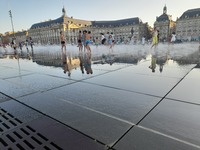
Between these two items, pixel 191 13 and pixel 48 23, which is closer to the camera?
pixel 191 13

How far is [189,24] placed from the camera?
88.8 meters

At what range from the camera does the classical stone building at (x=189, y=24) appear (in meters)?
86.1

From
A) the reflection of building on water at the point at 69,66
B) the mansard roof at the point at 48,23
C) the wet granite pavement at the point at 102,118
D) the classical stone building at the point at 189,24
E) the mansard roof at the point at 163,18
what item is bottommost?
the wet granite pavement at the point at 102,118

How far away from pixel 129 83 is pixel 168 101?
48.3 inches

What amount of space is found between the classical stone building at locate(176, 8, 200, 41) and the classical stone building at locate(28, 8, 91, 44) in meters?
67.3

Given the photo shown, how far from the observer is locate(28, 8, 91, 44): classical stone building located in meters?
103

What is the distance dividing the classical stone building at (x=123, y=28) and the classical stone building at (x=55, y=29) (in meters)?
12.1

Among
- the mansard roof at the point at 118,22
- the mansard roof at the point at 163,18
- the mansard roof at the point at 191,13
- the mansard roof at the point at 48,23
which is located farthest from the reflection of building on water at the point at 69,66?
the mansard roof at the point at 48,23

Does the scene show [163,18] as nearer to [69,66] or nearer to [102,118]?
[69,66]

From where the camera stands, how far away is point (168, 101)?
2.53 metres

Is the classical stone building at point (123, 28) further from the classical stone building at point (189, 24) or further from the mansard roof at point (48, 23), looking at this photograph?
the classical stone building at point (189, 24)

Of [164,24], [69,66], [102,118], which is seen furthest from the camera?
[164,24]

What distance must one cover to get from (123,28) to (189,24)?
1560 inches

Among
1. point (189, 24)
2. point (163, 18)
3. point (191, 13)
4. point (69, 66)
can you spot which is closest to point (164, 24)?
point (163, 18)
